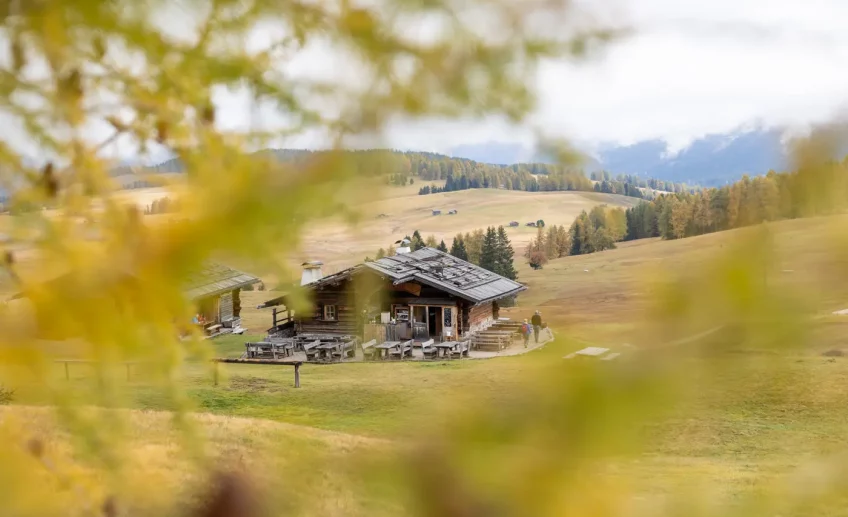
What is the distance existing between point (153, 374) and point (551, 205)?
1429 inches

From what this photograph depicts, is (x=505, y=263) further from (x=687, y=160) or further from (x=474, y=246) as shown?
(x=687, y=160)

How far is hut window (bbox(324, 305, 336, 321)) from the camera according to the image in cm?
1858

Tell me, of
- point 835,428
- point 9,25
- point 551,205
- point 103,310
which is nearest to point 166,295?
point 103,310

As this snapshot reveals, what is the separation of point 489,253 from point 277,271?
990 inches

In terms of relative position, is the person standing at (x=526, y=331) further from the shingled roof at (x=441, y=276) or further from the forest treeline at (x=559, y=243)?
the forest treeline at (x=559, y=243)

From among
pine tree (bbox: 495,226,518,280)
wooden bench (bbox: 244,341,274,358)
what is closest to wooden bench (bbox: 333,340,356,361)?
wooden bench (bbox: 244,341,274,358)

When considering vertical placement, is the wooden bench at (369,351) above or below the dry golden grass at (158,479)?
below

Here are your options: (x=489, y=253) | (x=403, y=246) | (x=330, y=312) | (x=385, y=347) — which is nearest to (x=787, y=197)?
(x=385, y=347)

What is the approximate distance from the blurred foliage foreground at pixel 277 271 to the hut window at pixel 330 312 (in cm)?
1768

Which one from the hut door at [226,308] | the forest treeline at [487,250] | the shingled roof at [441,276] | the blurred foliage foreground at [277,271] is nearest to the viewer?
the blurred foliage foreground at [277,271]

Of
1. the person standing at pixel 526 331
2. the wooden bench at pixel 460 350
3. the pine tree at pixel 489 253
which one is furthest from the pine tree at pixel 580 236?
the wooden bench at pixel 460 350

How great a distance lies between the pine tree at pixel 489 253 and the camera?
83.6 feet

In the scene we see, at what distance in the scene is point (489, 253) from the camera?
25656 mm

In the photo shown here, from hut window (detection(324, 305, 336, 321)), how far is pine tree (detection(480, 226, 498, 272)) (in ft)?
26.7
